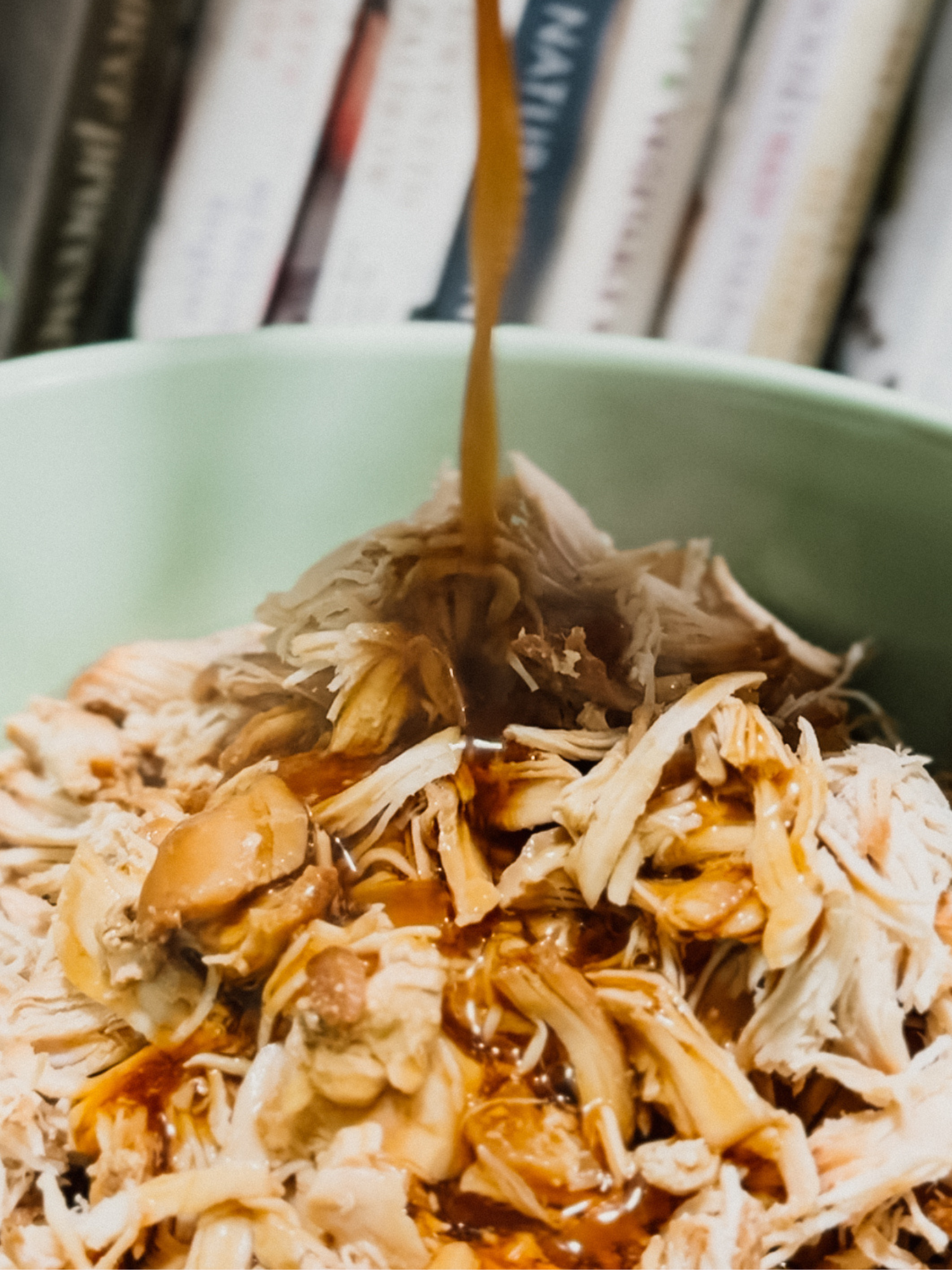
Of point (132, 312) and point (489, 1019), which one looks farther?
point (132, 312)

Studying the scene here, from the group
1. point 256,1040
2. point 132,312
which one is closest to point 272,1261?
point 256,1040

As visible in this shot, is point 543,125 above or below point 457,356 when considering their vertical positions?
above

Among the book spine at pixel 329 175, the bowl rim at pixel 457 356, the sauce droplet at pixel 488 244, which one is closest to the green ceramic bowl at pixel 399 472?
the bowl rim at pixel 457 356

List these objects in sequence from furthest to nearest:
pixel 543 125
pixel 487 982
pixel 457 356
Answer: pixel 543 125, pixel 457 356, pixel 487 982

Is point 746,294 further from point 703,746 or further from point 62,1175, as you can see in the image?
point 62,1175

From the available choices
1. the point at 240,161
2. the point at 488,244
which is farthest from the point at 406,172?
the point at 488,244

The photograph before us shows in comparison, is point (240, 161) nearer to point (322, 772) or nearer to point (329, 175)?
point (329, 175)

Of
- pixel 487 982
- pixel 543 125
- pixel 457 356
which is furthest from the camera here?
pixel 543 125
